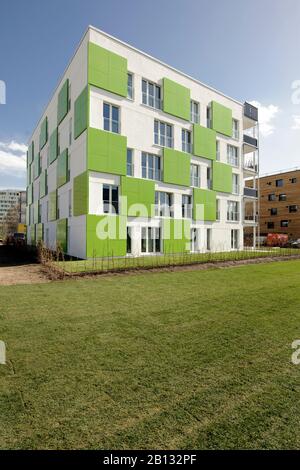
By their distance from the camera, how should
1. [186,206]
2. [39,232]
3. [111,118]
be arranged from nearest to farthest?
[111,118], [186,206], [39,232]

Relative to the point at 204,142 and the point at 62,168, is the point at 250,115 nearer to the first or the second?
the point at 204,142

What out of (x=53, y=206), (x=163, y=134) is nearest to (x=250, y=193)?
(x=163, y=134)

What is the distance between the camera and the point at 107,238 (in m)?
19.1

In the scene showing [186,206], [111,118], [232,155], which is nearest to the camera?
[111,118]

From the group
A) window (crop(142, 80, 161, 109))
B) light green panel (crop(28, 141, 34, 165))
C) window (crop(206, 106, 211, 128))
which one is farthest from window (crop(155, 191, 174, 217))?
light green panel (crop(28, 141, 34, 165))

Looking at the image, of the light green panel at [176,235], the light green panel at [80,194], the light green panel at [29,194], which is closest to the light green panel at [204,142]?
the light green panel at [176,235]

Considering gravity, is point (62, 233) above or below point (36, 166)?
below

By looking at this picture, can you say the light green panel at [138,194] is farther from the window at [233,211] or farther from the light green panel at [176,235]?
the window at [233,211]

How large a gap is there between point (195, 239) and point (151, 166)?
828 centimetres

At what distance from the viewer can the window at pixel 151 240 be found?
70.4 feet

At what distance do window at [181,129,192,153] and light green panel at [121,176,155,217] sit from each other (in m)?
5.96

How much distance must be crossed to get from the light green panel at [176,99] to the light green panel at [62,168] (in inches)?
383
